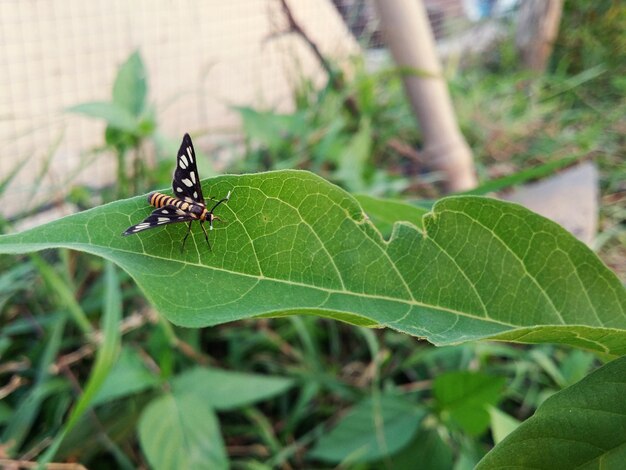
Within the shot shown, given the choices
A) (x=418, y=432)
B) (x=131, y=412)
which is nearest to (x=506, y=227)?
(x=418, y=432)

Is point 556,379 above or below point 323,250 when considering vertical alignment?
below

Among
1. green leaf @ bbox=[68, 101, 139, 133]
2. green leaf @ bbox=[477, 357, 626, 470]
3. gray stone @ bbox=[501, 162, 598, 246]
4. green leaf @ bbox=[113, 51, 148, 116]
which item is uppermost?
green leaf @ bbox=[113, 51, 148, 116]

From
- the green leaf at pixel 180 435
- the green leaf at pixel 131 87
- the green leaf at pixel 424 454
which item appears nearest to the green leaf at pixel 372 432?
the green leaf at pixel 424 454

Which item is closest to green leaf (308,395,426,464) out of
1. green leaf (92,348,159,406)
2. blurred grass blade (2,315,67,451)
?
green leaf (92,348,159,406)

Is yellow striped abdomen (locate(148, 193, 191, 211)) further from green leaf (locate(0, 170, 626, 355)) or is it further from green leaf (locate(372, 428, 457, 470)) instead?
green leaf (locate(372, 428, 457, 470))

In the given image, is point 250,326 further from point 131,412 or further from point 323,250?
point 323,250
